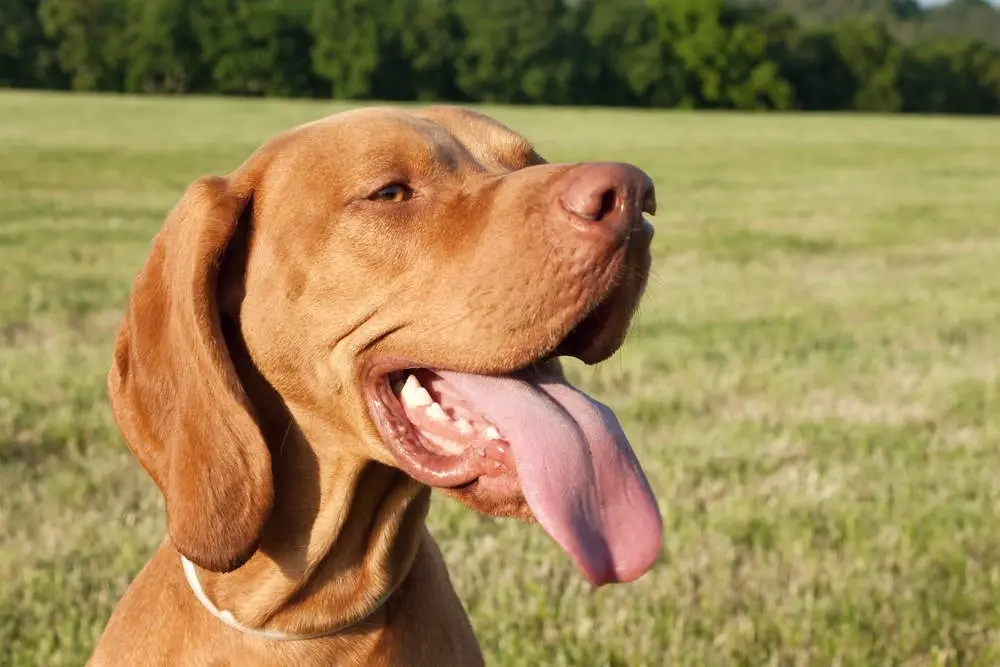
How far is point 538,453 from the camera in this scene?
2527 mm

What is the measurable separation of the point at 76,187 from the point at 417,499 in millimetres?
16409

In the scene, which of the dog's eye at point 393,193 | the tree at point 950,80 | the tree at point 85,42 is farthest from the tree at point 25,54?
the dog's eye at point 393,193

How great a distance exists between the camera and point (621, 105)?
71250mm

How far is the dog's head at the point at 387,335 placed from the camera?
8.19 feet

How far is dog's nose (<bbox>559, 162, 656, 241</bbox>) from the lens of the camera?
235cm

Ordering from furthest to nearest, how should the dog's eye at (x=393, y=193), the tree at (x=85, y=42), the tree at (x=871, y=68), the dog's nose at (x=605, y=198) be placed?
the tree at (x=871, y=68) → the tree at (x=85, y=42) → the dog's eye at (x=393, y=193) → the dog's nose at (x=605, y=198)

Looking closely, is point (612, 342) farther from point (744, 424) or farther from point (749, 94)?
point (749, 94)

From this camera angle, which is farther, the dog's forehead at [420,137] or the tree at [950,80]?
the tree at [950,80]

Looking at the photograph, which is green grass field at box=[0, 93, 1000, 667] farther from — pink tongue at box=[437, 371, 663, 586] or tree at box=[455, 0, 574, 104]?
tree at box=[455, 0, 574, 104]

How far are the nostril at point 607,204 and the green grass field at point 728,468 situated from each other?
1.90 meters

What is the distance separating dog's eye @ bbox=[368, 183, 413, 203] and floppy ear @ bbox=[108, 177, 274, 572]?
1.05 feet

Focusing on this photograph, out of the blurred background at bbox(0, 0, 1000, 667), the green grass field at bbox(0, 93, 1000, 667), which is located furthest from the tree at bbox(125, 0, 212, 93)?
the green grass field at bbox(0, 93, 1000, 667)

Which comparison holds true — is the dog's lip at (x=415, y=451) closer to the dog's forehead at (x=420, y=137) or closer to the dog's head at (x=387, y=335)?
the dog's head at (x=387, y=335)

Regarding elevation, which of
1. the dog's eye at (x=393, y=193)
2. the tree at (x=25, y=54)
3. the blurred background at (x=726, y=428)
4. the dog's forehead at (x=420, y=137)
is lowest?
the tree at (x=25, y=54)
